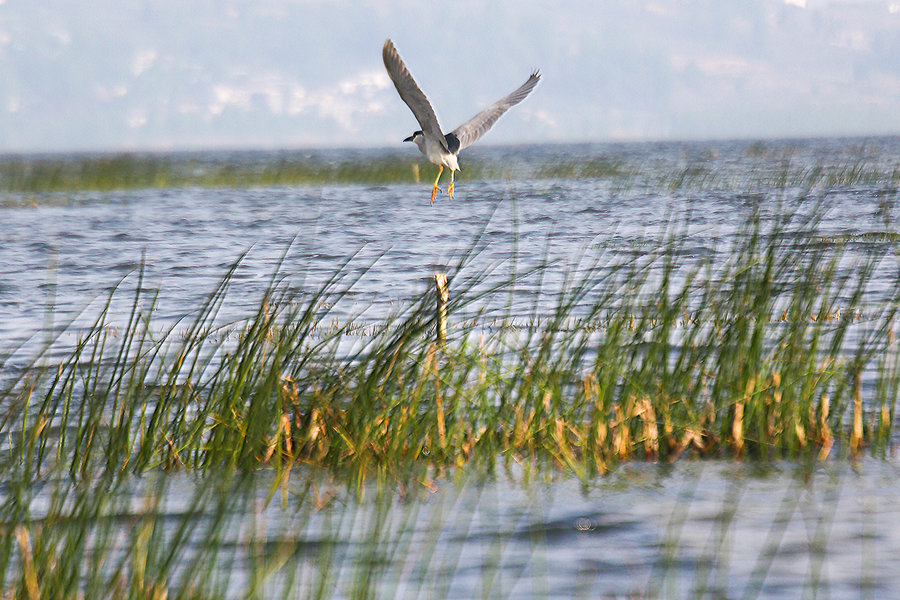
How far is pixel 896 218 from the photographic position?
16109mm

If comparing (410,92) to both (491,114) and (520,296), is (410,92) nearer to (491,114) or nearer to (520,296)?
(491,114)

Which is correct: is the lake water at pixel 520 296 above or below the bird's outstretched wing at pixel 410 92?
below

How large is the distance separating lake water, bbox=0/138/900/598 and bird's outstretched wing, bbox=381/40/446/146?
1179 mm

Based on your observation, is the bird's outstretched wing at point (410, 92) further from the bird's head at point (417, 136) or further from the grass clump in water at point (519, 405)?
the grass clump in water at point (519, 405)

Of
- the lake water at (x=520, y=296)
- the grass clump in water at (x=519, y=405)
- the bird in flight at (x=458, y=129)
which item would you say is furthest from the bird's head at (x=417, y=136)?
the grass clump in water at (x=519, y=405)

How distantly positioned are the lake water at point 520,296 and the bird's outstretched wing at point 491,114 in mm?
1392

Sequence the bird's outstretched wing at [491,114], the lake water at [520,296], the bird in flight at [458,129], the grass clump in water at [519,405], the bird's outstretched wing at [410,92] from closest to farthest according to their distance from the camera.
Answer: the lake water at [520,296]
the grass clump in water at [519,405]
the bird's outstretched wing at [410,92]
the bird in flight at [458,129]
the bird's outstretched wing at [491,114]

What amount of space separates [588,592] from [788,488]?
1335 millimetres

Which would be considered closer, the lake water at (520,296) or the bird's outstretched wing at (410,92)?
the lake water at (520,296)

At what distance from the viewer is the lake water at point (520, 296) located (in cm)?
332

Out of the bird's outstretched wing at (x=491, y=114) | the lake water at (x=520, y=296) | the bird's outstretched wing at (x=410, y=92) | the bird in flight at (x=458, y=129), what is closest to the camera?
the lake water at (x=520, y=296)

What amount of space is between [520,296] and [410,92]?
8.38ft

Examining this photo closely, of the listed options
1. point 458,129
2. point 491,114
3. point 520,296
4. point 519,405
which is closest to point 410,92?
point 458,129

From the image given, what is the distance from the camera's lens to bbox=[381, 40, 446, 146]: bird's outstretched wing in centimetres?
769
